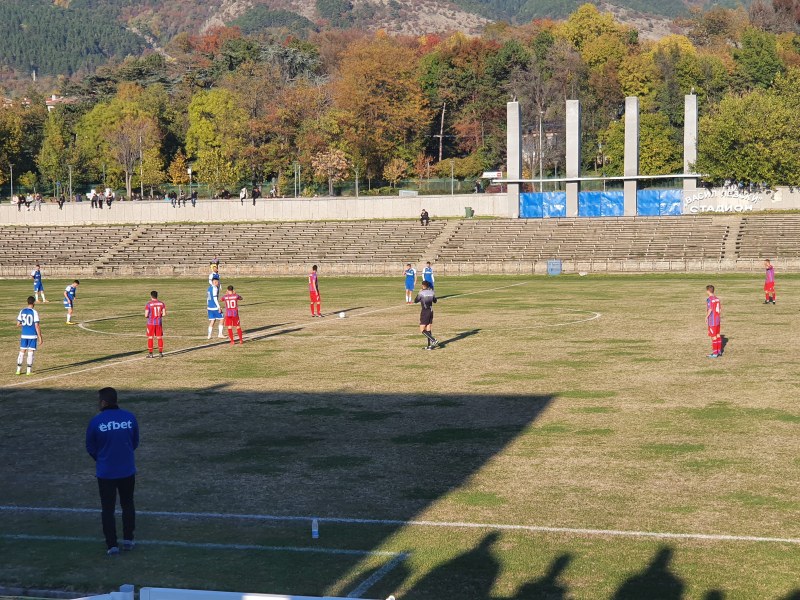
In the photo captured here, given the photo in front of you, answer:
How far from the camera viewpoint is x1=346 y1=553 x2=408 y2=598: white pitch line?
11.3 meters

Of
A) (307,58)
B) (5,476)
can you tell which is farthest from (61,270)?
(307,58)

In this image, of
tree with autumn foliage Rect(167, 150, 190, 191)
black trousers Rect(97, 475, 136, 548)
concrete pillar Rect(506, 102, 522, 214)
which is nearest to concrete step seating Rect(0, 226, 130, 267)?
concrete pillar Rect(506, 102, 522, 214)

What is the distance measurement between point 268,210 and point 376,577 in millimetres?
75516

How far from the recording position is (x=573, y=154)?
254 feet

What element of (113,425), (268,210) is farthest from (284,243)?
(113,425)

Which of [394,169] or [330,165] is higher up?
[330,165]

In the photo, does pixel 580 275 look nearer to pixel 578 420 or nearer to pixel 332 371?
pixel 332 371

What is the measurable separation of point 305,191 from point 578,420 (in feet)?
256

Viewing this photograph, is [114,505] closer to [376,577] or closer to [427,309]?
[376,577]

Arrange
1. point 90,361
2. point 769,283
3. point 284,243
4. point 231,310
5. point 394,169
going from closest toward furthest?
1. point 90,361
2. point 231,310
3. point 769,283
4. point 284,243
5. point 394,169

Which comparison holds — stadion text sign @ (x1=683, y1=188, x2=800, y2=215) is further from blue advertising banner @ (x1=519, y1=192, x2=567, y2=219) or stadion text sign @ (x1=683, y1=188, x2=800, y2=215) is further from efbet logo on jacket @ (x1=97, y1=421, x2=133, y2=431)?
efbet logo on jacket @ (x1=97, y1=421, x2=133, y2=431)

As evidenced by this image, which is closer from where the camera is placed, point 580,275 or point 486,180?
point 580,275

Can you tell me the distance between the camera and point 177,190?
94688 mm

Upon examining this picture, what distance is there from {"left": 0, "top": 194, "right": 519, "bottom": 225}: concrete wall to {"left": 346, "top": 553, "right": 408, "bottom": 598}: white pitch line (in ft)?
220
